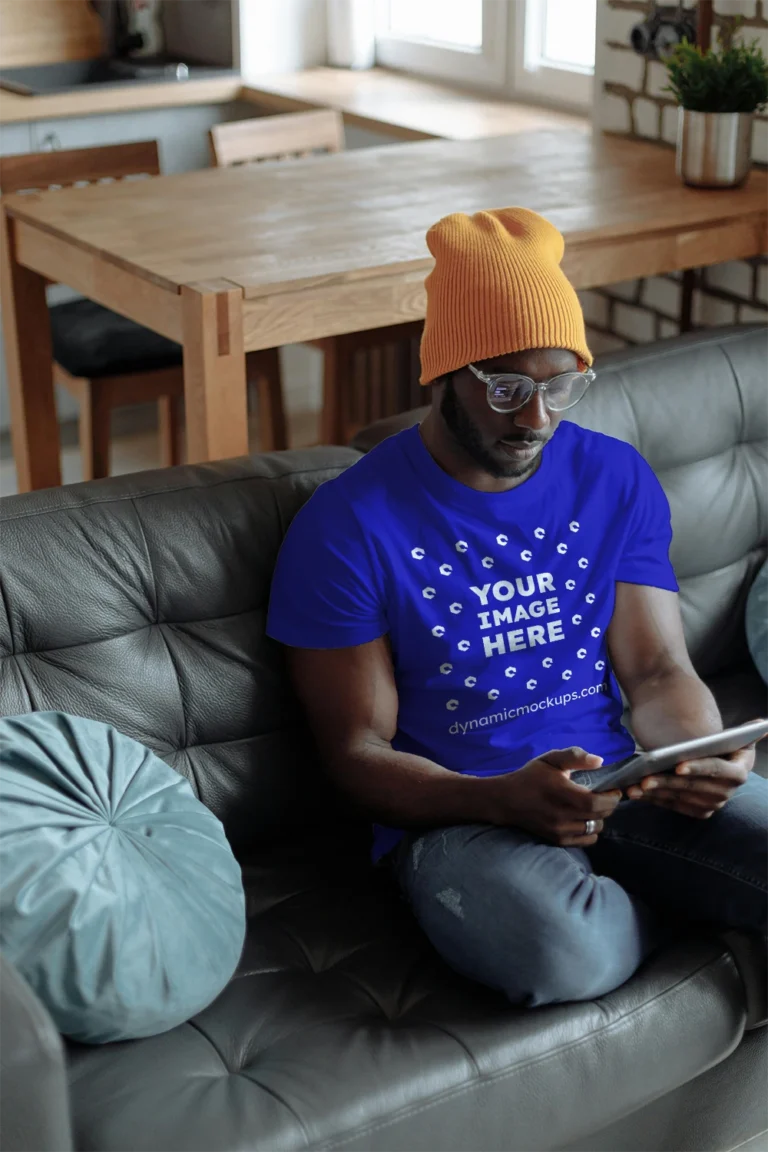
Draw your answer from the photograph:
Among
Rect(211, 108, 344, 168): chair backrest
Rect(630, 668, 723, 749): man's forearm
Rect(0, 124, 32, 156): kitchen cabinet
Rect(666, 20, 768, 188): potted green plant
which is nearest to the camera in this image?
Rect(630, 668, 723, 749): man's forearm

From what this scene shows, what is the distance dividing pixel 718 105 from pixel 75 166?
1449 mm

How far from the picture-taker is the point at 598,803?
1.59 metres

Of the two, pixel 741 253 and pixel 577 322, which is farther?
pixel 741 253

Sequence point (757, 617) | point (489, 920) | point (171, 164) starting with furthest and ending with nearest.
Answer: point (171, 164) → point (757, 617) → point (489, 920)

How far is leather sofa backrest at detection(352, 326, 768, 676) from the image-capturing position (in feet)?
7.34

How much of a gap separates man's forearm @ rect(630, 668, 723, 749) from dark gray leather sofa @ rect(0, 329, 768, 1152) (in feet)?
0.91

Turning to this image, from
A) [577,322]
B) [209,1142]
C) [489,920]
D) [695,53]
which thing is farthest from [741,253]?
[209,1142]

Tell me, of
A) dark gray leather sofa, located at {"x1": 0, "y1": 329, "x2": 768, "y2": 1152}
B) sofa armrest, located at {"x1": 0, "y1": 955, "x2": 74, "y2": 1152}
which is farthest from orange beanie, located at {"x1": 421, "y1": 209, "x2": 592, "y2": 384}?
sofa armrest, located at {"x1": 0, "y1": 955, "x2": 74, "y2": 1152}

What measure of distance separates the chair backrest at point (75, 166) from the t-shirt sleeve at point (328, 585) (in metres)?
1.75

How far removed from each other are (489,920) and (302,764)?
1.35 feet

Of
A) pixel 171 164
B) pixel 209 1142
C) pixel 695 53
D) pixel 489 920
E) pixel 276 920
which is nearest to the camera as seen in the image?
pixel 209 1142

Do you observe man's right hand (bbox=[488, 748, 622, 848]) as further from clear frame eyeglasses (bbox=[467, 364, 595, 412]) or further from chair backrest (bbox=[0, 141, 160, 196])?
chair backrest (bbox=[0, 141, 160, 196])

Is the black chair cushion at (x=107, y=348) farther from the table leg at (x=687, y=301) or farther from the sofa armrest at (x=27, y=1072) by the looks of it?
the sofa armrest at (x=27, y=1072)

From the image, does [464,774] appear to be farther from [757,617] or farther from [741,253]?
[741,253]
